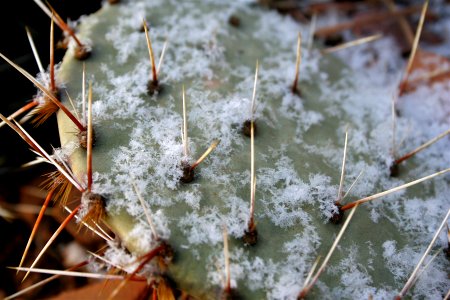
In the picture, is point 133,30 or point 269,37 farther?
point 269,37

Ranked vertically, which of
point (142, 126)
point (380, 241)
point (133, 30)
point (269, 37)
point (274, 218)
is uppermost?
point (133, 30)

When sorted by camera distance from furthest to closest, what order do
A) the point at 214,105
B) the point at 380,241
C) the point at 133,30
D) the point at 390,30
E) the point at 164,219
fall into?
the point at 390,30, the point at 133,30, the point at 214,105, the point at 380,241, the point at 164,219

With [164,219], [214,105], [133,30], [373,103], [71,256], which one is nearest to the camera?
[164,219]

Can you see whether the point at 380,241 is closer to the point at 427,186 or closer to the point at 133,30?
the point at 427,186

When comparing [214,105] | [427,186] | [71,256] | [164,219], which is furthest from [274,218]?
[71,256]

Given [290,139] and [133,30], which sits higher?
[133,30]

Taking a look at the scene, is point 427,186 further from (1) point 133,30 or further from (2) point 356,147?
(1) point 133,30
